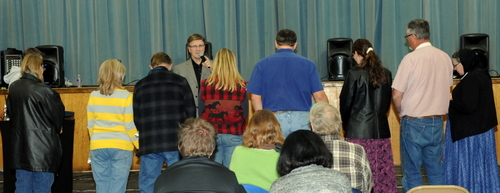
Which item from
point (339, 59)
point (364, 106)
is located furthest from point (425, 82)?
point (339, 59)

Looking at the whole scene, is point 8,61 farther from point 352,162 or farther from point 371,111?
point 352,162

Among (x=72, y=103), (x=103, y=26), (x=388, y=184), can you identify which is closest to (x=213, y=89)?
(x=388, y=184)

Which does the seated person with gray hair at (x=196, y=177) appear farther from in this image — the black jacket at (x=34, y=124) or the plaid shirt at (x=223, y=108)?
the black jacket at (x=34, y=124)

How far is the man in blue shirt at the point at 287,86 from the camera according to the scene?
4.02 metres

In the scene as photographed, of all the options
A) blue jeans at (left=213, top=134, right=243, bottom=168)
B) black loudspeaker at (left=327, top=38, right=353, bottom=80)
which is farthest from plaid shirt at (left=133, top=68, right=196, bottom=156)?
black loudspeaker at (left=327, top=38, right=353, bottom=80)

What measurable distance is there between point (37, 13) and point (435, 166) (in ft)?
18.9

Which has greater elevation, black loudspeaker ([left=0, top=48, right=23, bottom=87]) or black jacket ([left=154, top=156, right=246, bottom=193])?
black loudspeaker ([left=0, top=48, right=23, bottom=87])

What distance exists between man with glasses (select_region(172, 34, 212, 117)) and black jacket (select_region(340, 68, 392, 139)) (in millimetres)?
1427

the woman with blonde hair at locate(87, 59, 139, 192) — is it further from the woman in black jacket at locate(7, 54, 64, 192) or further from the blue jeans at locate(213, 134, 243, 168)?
the blue jeans at locate(213, 134, 243, 168)

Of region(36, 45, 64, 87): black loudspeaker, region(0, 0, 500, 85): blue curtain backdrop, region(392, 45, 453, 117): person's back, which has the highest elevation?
region(0, 0, 500, 85): blue curtain backdrop

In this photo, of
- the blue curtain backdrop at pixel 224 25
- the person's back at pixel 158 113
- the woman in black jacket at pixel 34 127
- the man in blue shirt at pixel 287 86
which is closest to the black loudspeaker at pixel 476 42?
the blue curtain backdrop at pixel 224 25

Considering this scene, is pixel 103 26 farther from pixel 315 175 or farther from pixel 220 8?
pixel 315 175

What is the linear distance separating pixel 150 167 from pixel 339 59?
3.26 meters

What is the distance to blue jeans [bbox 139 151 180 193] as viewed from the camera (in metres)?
4.15
